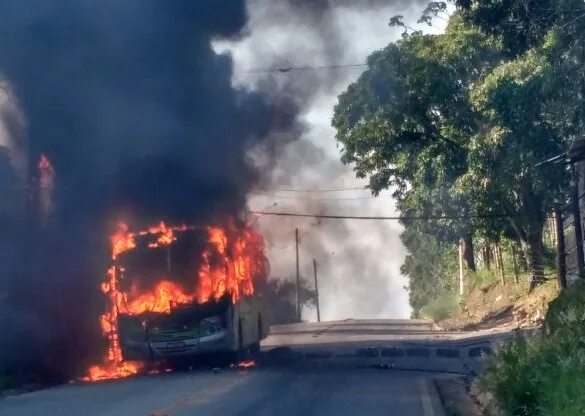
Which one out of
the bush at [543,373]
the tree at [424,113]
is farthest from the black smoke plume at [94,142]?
the bush at [543,373]

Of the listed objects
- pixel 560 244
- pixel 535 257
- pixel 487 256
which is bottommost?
pixel 560 244

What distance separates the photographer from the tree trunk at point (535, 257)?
1314 inches

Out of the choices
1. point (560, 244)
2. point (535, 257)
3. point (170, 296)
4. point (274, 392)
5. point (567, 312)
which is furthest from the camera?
point (535, 257)

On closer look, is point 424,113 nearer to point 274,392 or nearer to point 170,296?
point 170,296

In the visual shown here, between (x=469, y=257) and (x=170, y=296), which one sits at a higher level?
(x=469, y=257)

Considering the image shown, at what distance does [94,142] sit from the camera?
2416cm

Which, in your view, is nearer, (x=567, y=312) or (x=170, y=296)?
(x=567, y=312)

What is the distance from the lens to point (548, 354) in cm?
1200

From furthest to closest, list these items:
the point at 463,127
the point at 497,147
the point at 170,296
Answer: the point at 463,127, the point at 497,147, the point at 170,296

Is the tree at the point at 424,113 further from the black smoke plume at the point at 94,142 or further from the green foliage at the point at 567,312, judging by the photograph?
the green foliage at the point at 567,312

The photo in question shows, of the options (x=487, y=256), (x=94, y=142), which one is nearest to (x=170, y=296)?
(x=94, y=142)

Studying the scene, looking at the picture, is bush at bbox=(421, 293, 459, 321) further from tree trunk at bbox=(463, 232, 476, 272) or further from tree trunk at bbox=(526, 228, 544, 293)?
tree trunk at bbox=(526, 228, 544, 293)

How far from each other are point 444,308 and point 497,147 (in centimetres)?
2675

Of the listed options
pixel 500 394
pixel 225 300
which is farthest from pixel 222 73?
pixel 500 394
